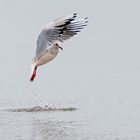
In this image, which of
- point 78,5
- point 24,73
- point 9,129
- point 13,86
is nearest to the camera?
point 9,129

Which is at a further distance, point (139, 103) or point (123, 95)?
point (123, 95)

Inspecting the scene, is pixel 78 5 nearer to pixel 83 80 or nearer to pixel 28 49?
pixel 28 49

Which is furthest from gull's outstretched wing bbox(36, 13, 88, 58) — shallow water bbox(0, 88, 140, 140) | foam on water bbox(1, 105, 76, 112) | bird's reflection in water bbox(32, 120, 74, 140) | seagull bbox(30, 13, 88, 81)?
bird's reflection in water bbox(32, 120, 74, 140)

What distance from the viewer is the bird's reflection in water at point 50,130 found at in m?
8.95

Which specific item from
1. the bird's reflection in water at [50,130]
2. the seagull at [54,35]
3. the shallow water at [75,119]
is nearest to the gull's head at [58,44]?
the seagull at [54,35]

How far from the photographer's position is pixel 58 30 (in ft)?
34.6

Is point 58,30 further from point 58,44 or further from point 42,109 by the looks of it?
point 42,109

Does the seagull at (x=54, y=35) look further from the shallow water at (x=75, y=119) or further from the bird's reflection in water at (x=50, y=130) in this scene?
the bird's reflection in water at (x=50, y=130)

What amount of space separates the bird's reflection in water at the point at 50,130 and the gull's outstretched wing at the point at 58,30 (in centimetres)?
121

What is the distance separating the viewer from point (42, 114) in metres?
10.7

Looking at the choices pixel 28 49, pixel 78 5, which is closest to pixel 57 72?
pixel 28 49

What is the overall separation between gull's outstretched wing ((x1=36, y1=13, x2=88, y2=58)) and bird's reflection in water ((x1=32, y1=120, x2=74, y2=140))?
47.8 inches

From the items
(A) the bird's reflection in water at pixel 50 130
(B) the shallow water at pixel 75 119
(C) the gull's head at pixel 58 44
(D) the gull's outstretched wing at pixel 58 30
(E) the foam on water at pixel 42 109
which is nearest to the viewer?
(A) the bird's reflection in water at pixel 50 130

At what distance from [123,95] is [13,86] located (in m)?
2.11
